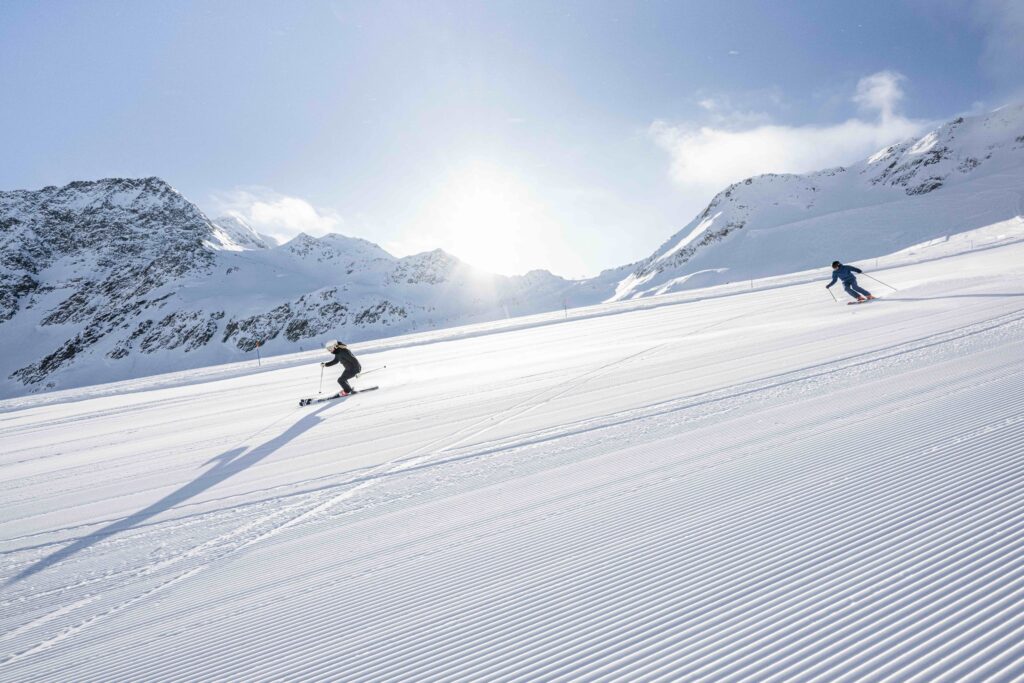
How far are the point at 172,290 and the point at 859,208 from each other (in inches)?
5454

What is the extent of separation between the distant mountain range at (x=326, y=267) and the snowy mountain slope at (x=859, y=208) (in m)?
0.40

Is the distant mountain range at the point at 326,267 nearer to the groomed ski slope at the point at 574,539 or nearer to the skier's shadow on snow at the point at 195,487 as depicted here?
the groomed ski slope at the point at 574,539

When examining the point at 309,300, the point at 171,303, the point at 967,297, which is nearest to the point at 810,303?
the point at 967,297

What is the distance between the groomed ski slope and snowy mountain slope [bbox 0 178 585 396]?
227 ft

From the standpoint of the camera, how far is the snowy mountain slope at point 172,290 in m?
85.4

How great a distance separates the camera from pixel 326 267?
137000mm

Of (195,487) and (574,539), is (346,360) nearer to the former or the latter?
(195,487)

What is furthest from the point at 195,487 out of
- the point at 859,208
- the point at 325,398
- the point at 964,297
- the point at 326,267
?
the point at 326,267

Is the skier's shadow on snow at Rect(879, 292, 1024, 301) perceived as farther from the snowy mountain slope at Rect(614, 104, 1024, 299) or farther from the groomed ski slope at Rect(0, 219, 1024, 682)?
the snowy mountain slope at Rect(614, 104, 1024, 299)

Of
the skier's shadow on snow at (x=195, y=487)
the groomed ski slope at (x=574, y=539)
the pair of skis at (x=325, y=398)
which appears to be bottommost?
the groomed ski slope at (x=574, y=539)

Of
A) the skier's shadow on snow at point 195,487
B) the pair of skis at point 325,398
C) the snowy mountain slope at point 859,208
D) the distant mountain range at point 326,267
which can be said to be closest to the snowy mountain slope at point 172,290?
the distant mountain range at point 326,267

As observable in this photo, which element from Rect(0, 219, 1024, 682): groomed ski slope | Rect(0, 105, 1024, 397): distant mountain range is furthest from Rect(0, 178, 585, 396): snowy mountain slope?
Rect(0, 219, 1024, 682): groomed ski slope

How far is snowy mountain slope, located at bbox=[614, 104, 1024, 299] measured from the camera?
57.5m

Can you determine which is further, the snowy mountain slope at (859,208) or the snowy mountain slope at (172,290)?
the snowy mountain slope at (172,290)
